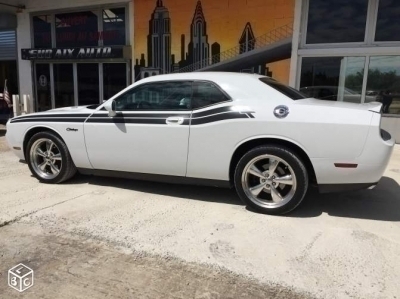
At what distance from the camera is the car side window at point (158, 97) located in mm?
4121

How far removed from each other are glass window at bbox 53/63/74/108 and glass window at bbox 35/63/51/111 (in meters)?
0.38

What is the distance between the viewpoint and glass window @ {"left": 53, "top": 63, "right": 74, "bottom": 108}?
12.5 metres

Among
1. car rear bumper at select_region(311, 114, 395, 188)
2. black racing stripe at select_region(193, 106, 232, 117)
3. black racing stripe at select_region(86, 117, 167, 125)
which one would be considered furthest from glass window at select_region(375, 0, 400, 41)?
black racing stripe at select_region(86, 117, 167, 125)

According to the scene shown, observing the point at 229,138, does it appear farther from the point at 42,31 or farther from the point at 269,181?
the point at 42,31

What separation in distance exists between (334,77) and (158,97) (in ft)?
20.0

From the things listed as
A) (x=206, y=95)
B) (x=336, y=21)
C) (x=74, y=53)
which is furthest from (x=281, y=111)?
(x=74, y=53)

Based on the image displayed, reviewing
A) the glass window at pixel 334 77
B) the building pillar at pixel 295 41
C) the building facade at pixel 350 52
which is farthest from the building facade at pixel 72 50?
the glass window at pixel 334 77

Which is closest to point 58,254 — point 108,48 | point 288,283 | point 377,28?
point 288,283

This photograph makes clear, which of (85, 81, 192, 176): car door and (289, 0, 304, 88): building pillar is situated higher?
Answer: (289, 0, 304, 88): building pillar

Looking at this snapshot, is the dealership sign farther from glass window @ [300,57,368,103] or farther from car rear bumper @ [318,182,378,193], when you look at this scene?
car rear bumper @ [318,182,378,193]

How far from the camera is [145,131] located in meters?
4.15

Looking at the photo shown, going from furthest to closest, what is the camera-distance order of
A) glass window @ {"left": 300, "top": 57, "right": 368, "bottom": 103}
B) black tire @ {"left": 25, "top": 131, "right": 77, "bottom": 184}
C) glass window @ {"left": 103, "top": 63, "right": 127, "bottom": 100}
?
glass window @ {"left": 103, "top": 63, "right": 127, "bottom": 100}, glass window @ {"left": 300, "top": 57, "right": 368, "bottom": 103}, black tire @ {"left": 25, "top": 131, "right": 77, "bottom": 184}

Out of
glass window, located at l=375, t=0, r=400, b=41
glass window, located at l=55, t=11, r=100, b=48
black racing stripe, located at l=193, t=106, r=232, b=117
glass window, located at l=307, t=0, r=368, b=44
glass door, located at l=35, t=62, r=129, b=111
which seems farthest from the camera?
glass window, located at l=55, t=11, r=100, b=48

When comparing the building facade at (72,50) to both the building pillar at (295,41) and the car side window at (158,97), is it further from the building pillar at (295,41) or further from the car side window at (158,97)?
the car side window at (158,97)
